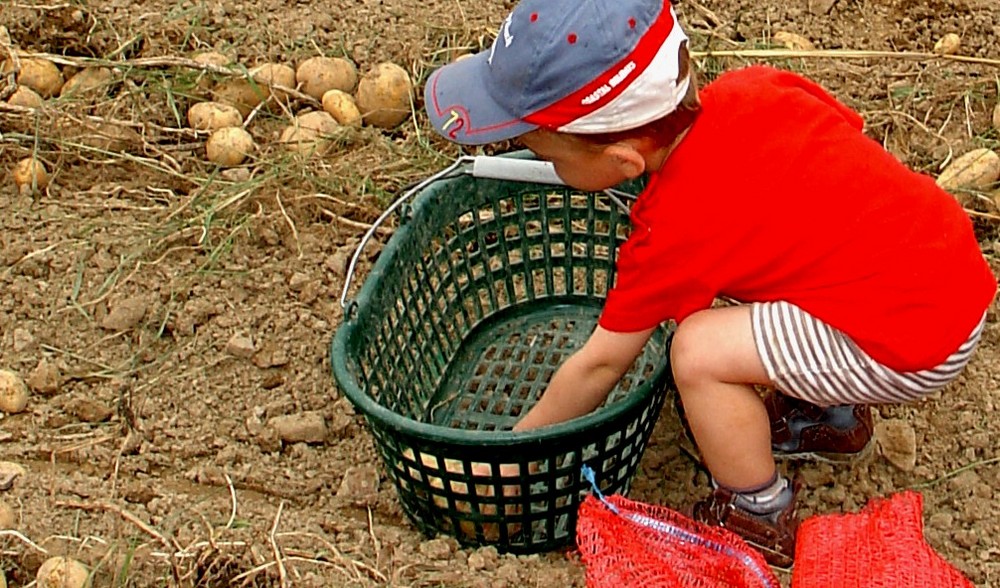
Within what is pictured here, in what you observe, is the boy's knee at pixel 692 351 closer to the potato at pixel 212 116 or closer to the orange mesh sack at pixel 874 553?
the orange mesh sack at pixel 874 553

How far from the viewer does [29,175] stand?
2.19 m

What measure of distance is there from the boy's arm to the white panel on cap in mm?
259

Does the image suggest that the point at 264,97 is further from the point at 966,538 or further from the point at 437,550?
the point at 966,538

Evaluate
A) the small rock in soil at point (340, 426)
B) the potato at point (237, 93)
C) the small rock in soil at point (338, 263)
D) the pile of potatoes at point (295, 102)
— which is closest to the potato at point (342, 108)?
the pile of potatoes at point (295, 102)

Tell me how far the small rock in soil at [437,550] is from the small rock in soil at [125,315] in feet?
2.15

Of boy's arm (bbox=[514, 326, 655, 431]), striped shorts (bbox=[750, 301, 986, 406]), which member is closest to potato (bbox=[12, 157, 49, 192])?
boy's arm (bbox=[514, 326, 655, 431])

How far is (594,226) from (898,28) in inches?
35.9

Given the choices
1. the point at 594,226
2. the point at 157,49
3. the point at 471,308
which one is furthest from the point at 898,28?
the point at 157,49

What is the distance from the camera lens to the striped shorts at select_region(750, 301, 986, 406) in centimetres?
142

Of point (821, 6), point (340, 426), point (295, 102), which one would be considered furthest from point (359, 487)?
point (821, 6)

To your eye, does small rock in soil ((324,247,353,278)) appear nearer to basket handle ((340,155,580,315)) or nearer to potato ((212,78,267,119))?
basket handle ((340,155,580,315))

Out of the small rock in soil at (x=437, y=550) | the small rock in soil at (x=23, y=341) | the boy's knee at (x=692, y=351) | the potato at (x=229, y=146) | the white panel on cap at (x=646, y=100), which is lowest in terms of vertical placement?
the small rock in soil at (x=23, y=341)

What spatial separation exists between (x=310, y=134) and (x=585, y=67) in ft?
3.26

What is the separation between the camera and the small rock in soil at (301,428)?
1.76 m
